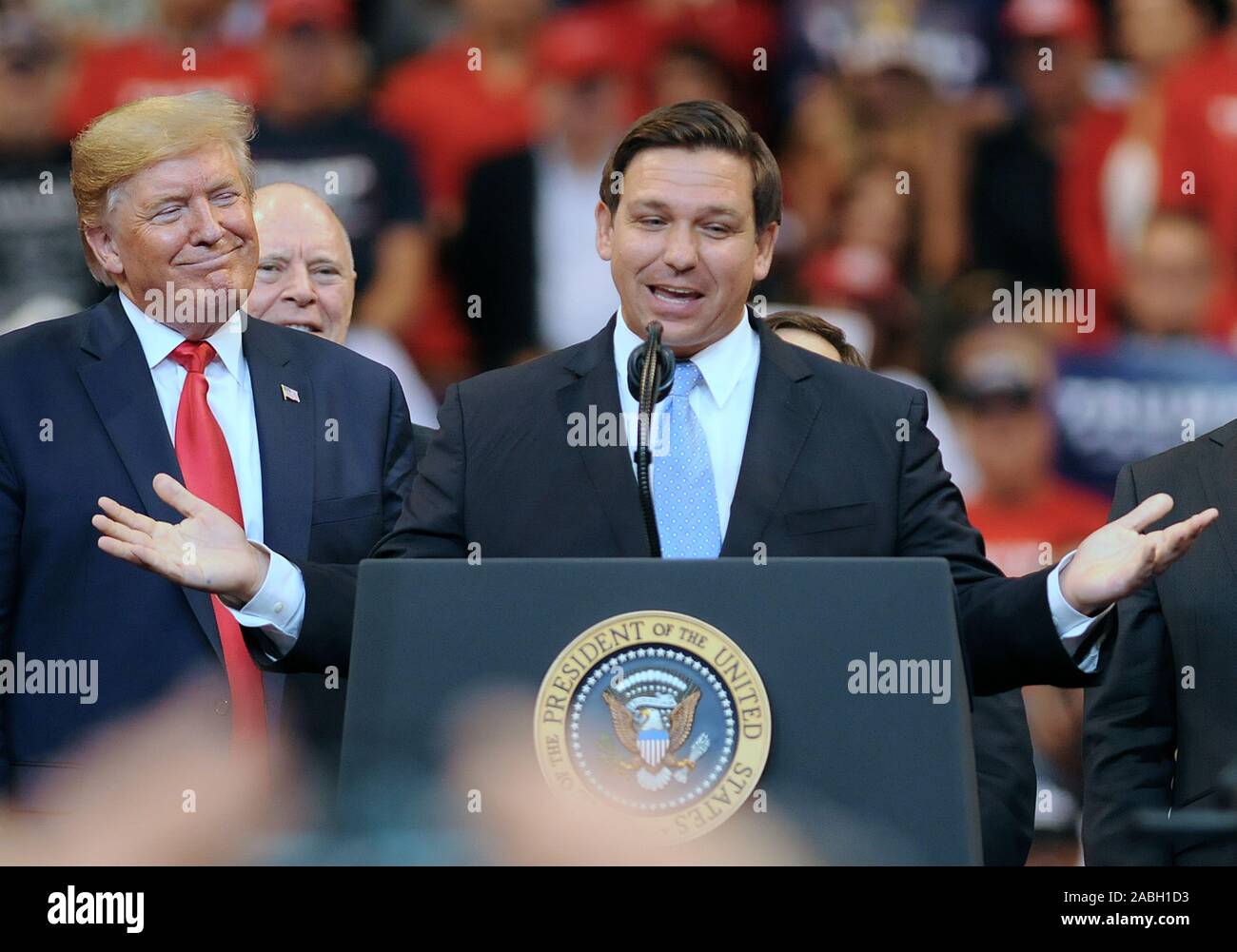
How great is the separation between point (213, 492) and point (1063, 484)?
3310mm

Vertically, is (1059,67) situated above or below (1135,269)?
above

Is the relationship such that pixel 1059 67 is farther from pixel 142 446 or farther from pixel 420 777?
pixel 420 777

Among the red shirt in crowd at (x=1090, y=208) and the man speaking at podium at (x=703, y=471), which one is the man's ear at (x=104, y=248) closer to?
the man speaking at podium at (x=703, y=471)

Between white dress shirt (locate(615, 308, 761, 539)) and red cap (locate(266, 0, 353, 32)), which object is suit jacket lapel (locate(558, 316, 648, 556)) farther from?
red cap (locate(266, 0, 353, 32))

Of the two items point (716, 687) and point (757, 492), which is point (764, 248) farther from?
point (716, 687)

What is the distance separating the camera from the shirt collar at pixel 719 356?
8.72ft

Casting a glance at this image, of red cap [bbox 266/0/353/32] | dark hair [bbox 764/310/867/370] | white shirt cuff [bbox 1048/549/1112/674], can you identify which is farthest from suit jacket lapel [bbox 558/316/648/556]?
red cap [bbox 266/0/353/32]

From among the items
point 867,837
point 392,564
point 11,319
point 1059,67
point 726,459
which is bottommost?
point 867,837

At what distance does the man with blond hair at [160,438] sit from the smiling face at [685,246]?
0.59 meters

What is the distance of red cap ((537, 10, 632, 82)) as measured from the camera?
5711 mm

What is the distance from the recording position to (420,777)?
6.35 feet

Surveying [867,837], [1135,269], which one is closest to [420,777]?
[867,837]

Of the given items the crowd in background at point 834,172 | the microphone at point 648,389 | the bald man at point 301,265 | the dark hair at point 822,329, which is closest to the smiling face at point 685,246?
the microphone at point 648,389

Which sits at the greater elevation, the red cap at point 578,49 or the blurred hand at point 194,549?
the red cap at point 578,49
